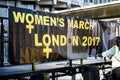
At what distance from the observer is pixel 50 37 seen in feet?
23.3

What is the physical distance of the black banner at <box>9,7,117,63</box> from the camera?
20.4ft

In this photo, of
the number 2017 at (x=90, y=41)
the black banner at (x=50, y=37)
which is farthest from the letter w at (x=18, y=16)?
the number 2017 at (x=90, y=41)

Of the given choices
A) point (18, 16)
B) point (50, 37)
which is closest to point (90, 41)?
point (50, 37)

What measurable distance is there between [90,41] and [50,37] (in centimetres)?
191

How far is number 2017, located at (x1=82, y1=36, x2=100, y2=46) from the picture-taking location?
8407 millimetres

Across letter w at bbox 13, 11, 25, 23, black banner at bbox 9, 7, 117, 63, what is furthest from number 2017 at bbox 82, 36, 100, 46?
letter w at bbox 13, 11, 25, 23

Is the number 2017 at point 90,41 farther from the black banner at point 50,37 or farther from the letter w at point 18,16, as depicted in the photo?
the letter w at point 18,16

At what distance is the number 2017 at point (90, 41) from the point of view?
8.41 m

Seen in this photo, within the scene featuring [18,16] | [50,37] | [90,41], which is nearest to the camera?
[18,16]

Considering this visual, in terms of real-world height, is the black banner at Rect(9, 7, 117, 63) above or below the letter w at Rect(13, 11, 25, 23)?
below

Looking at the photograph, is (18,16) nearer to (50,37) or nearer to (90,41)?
(50,37)

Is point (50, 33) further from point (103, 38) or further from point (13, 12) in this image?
point (103, 38)

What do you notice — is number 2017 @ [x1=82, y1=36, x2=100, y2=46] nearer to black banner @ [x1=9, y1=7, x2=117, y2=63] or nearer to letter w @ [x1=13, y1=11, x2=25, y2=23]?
black banner @ [x1=9, y1=7, x2=117, y2=63]

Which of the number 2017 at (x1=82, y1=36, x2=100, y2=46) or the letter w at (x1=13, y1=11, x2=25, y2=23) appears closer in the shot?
the letter w at (x1=13, y1=11, x2=25, y2=23)
